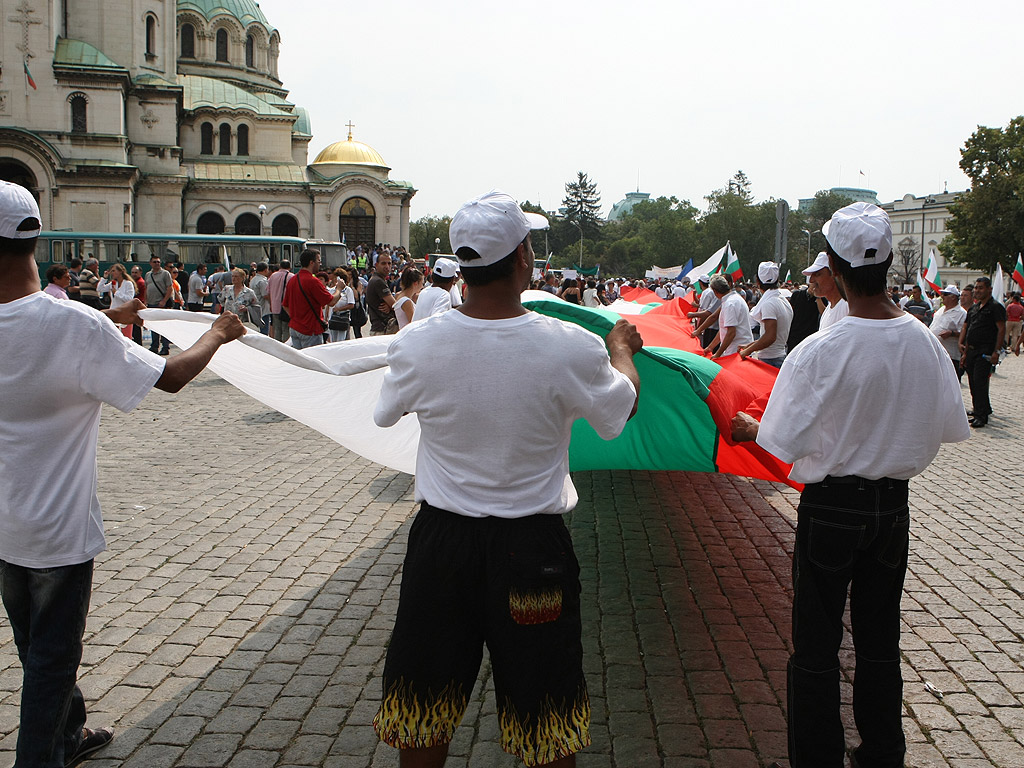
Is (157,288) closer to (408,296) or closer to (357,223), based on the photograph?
(408,296)

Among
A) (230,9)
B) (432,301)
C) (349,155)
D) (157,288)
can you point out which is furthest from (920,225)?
(432,301)

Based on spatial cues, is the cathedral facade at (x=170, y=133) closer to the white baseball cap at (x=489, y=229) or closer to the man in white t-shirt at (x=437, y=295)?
the man in white t-shirt at (x=437, y=295)

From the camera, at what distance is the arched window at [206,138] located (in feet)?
221

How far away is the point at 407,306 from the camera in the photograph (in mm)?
9961

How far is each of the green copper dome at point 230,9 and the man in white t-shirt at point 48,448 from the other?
3036 inches

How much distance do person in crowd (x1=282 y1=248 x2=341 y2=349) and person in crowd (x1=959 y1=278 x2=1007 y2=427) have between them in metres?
9.15

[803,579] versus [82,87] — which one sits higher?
[82,87]

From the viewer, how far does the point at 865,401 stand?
3.21 metres

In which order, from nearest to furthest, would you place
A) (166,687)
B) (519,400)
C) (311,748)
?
(519,400)
(311,748)
(166,687)

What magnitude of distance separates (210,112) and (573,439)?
67.6 meters

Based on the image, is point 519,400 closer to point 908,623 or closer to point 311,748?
point 311,748

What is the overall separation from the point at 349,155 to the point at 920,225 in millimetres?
94723

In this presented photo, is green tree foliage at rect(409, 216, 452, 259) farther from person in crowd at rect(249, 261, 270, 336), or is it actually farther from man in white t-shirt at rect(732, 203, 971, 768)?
man in white t-shirt at rect(732, 203, 971, 768)

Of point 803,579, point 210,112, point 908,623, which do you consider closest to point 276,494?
point 908,623
